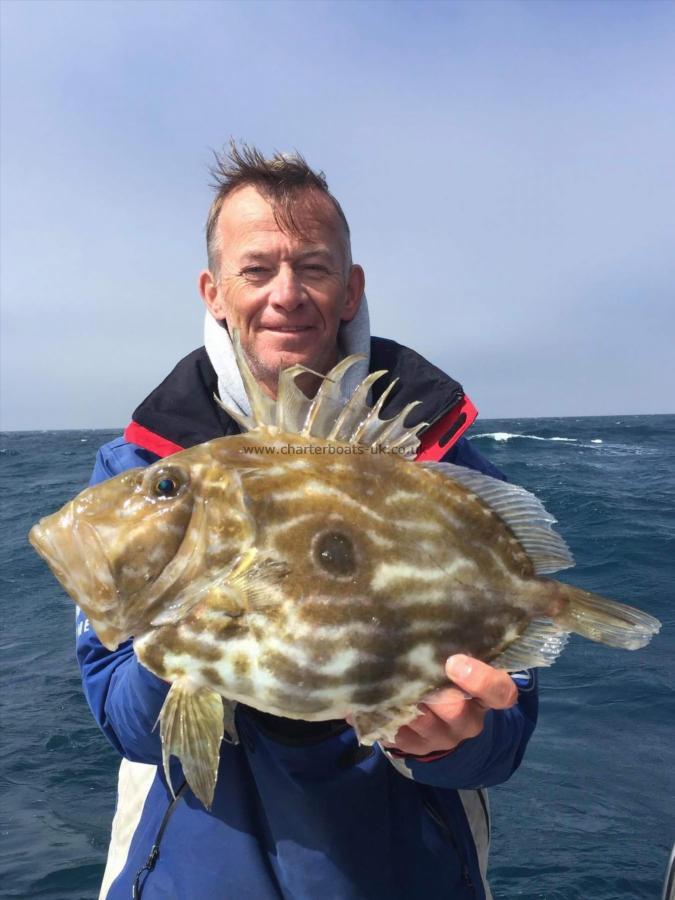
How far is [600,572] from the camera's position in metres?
12.7

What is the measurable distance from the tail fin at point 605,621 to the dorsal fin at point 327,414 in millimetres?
751

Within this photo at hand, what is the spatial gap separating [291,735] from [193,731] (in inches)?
35.2

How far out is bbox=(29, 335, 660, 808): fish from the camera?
203 centimetres

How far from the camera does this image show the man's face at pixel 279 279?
329 centimetres

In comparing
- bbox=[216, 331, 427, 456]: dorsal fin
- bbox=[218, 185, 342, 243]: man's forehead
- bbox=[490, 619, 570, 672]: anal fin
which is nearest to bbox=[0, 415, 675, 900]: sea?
bbox=[490, 619, 570, 672]: anal fin

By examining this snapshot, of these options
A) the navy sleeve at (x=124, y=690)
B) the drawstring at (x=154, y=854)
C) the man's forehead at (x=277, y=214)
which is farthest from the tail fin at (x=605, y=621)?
the man's forehead at (x=277, y=214)

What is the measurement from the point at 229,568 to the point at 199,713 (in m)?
0.42

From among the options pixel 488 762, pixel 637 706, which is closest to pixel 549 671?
pixel 637 706

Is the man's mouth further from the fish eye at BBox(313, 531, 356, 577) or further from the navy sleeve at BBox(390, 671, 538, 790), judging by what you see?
the navy sleeve at BBox(390, 671, 538, 790)

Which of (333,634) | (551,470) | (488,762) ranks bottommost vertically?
(551,470)

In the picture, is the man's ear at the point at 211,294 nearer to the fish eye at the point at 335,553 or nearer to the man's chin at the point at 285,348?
the man's chin at the point at 285,348

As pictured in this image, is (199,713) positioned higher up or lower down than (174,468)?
lower down

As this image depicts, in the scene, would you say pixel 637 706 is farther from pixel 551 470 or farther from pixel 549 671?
pixel 551 470

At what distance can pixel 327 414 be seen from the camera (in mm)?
2369
